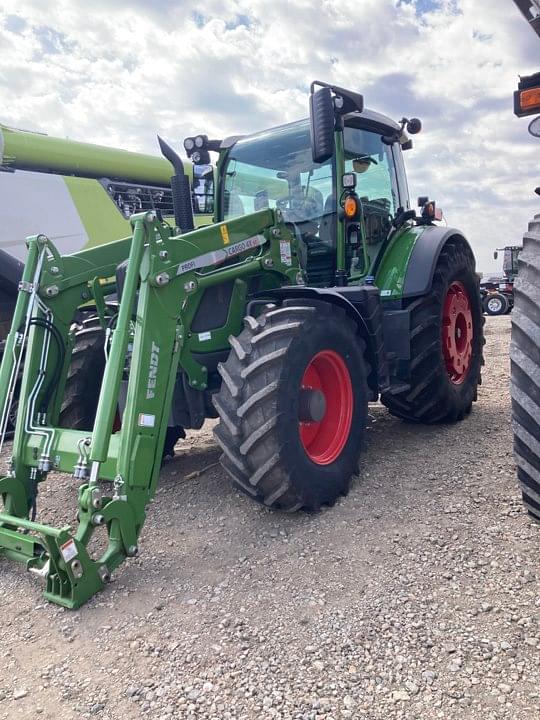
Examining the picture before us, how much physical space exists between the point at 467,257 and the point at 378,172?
1.25 metres

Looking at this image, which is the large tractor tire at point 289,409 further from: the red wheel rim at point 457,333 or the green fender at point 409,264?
the red wheel rim at point 457,333

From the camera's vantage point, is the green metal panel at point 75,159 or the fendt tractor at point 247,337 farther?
the green metal panel at point 75,159

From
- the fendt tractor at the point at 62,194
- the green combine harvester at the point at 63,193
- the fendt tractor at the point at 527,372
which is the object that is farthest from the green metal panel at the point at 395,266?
the fendt tractor at the point at 527,372

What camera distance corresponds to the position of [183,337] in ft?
11.1

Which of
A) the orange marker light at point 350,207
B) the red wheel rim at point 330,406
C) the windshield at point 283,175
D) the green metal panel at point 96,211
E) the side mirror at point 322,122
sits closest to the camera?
the side mirror at point 322,122

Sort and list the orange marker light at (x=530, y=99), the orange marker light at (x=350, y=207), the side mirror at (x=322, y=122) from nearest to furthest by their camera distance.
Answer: the orange marker light at (x=530, y=99) → the side mirror at (x=322, y=122) → the orange marker light at (x=350, y=207)

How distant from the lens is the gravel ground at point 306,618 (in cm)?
215

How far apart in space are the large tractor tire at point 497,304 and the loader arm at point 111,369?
17.1m

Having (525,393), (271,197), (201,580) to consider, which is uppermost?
(271,197)

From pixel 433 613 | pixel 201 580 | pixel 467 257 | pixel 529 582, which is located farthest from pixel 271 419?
pixel 467 257

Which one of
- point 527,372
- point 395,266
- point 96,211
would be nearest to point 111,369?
point 527,372

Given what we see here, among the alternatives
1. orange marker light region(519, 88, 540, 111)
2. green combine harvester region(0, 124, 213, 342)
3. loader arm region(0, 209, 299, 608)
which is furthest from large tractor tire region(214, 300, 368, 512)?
green combine harvester region(0, 124, 213, 342)

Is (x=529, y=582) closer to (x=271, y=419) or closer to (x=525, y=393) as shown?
(x=525, y=393)

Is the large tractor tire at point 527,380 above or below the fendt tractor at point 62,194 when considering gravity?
below
